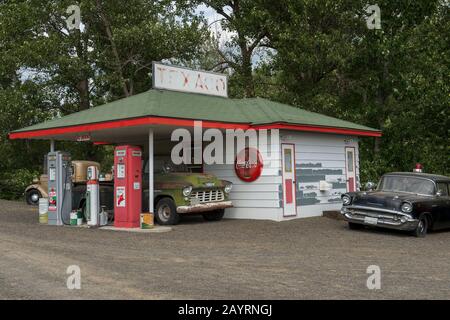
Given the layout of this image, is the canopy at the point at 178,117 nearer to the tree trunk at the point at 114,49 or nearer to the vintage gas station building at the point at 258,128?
the vintage gas station building at the point at 258,128

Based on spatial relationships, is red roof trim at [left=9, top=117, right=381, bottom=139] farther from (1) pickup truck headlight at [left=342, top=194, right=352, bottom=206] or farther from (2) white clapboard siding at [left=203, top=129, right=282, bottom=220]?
(1) pickup truck headlight at [left=342, top=194, right=352, bottom=206]

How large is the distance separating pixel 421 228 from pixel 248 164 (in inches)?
213

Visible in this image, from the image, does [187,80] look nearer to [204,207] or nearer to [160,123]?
[160,123]

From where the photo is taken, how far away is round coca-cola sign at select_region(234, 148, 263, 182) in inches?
652

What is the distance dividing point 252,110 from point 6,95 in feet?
45.8

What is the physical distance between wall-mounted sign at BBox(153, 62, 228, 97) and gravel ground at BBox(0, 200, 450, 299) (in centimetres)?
480

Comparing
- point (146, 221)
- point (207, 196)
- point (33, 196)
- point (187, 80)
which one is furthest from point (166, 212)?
point (33, 196)

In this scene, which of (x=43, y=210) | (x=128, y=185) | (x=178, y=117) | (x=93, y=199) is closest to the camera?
(x=128, y=185)

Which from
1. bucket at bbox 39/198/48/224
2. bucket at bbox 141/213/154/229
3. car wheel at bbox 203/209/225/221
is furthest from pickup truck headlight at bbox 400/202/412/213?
bucket at bbox 39/198/48/224

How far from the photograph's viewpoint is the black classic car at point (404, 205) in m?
13.0

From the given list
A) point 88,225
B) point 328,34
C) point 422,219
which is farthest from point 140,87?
point 422,219

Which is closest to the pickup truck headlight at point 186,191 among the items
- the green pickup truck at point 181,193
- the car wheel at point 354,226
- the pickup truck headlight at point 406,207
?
the green pickup truck at point 181,193

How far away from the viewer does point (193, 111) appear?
15828 millimetres

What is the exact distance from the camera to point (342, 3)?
25.3 metres
